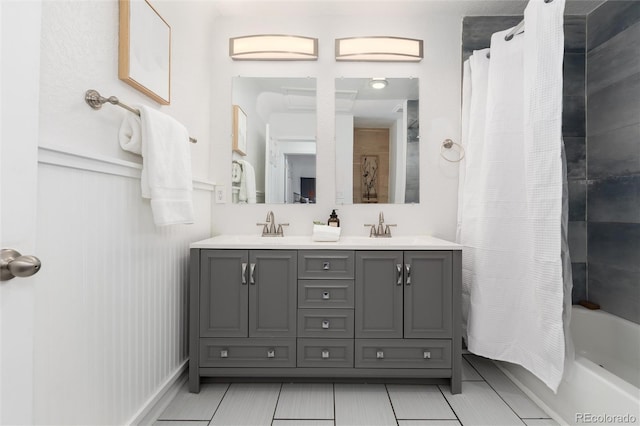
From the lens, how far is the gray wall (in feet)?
6.25

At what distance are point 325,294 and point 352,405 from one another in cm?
57

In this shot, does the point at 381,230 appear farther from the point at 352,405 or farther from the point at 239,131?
the point at 239,131

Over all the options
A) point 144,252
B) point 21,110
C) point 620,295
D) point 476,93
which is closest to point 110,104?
point 144,252

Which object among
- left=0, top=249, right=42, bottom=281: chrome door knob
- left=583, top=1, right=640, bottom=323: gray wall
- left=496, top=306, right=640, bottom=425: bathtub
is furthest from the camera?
left=583, top=1, right=640, bottom=323: gray wall

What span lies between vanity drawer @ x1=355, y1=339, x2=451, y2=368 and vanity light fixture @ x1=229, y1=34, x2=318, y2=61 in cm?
191

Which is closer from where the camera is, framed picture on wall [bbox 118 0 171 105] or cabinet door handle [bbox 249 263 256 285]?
framed picture on wall [bbox 118 0 171 105]

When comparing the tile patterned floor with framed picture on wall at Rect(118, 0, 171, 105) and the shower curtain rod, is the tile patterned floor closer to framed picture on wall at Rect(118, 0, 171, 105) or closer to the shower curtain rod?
framed picture on wall at Rect(118, 0, 171, 105)

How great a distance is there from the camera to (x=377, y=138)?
235 centimetres

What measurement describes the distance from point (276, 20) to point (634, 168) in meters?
2.40

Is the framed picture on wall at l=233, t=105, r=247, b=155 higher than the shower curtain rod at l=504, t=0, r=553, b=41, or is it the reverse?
the shower curtain rod at l=504, t=0, r=553, b=41

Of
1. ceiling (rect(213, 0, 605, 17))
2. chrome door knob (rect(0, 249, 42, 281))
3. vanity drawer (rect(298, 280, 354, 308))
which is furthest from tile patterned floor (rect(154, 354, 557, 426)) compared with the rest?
ceiling (rect(213, 0, 605, 17))

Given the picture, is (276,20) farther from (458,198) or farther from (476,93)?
(458,198)

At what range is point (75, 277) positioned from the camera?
110 centimetres

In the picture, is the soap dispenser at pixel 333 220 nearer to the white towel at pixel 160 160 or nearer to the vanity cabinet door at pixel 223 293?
the vanity cabinet door at pixel 223 293
